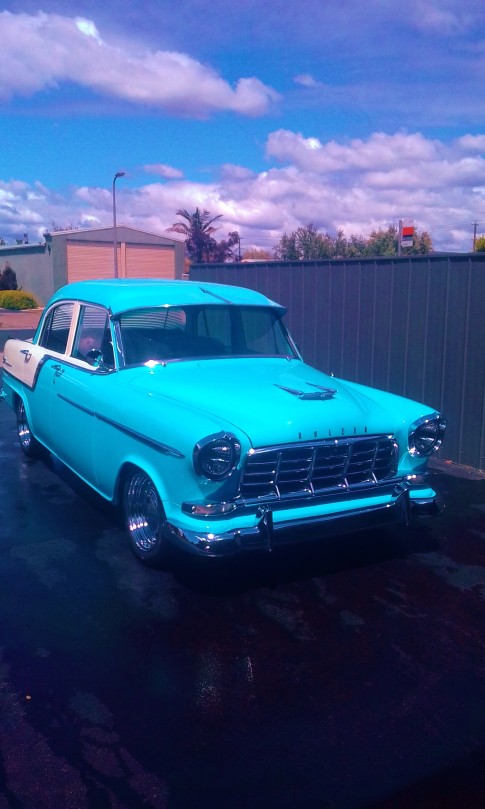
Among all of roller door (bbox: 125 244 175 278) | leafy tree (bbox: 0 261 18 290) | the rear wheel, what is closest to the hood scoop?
the rear wheel

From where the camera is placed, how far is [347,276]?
8.86 meters

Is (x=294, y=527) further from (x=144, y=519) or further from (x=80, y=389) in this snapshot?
(x=80, y=389)

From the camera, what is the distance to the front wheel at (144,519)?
14.9 ft

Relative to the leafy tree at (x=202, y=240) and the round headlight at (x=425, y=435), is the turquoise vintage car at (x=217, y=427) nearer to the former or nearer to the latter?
the round headlight at (x=425, y=435)

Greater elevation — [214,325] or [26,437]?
[214,325]

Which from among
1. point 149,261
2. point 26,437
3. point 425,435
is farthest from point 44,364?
point 149,261

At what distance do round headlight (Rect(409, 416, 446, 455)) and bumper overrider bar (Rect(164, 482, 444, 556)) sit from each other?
10.7 inches

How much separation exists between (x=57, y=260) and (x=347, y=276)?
34.7 metres

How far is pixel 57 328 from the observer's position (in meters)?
6.74

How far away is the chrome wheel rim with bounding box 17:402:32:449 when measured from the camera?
7.57 meters

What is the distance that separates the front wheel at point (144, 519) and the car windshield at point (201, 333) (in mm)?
956

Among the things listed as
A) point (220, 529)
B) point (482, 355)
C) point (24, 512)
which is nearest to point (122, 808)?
point (220, 529)

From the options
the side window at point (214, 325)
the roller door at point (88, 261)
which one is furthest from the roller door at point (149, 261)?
the side window at point (214, 325)

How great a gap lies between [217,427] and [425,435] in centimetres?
152
